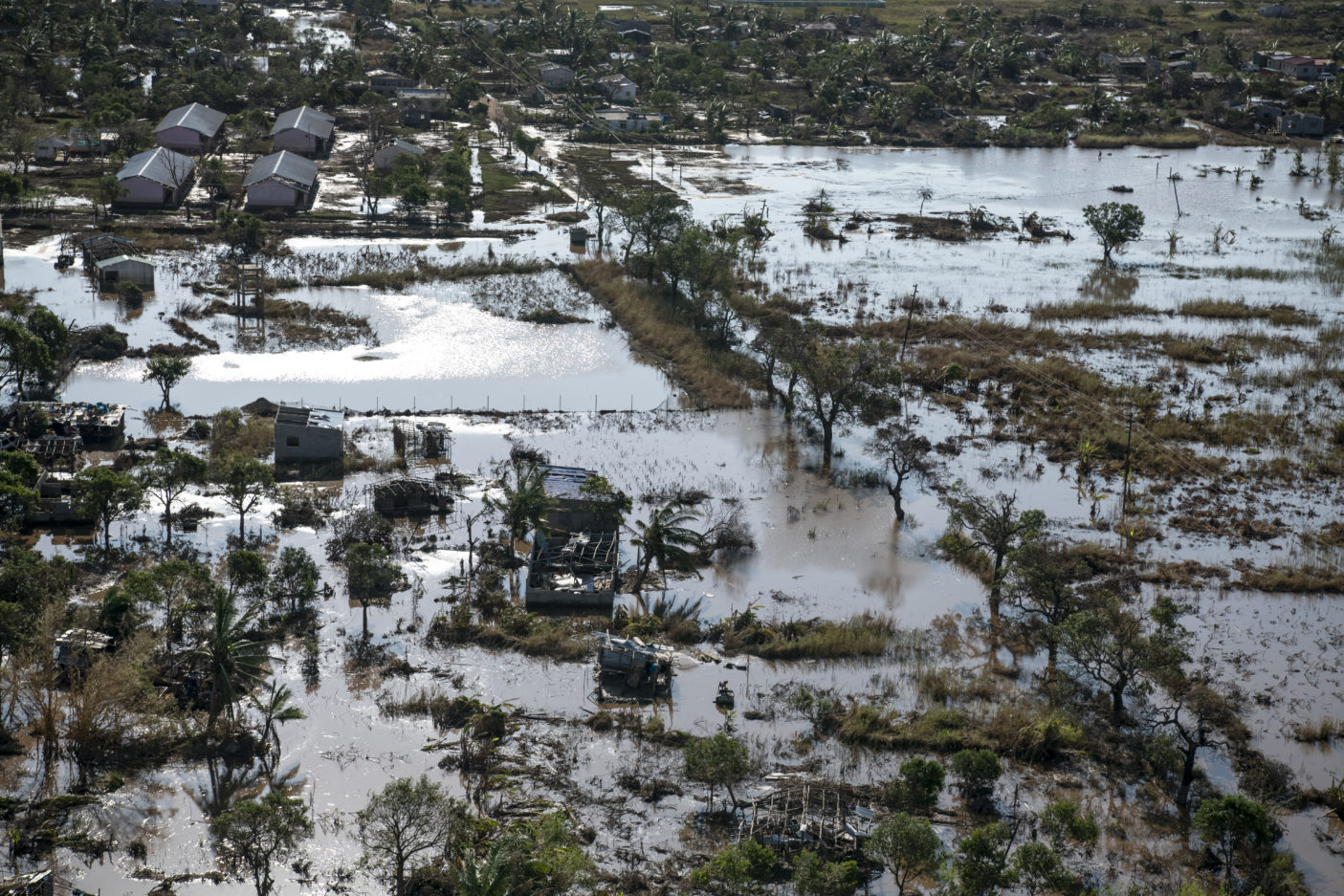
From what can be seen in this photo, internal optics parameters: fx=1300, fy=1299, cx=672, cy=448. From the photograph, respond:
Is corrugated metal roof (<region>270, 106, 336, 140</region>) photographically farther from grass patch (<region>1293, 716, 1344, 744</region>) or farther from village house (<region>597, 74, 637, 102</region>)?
grass patch (<region>1293, 716, 1344, 744</region>)

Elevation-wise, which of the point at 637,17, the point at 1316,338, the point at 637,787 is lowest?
the point at 637,787

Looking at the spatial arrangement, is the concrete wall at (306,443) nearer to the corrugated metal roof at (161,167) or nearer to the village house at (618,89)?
the corrugated metal roof at (161,167)

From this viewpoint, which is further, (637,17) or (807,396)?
(637,17)

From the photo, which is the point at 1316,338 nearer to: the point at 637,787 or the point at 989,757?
the point at 989,757

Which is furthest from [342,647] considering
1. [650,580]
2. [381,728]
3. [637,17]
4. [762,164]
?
[637,17]

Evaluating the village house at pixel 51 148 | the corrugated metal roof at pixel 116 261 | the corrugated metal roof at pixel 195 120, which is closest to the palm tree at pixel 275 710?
the corrugated metal roof at pixel 116 261

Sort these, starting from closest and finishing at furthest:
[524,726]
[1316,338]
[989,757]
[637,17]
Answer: [989,757] < [524,726] < [1316,338] < [637,17]

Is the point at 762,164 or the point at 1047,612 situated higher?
the point at 762,164

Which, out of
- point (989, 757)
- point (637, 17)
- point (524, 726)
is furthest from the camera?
point (637, 17)
